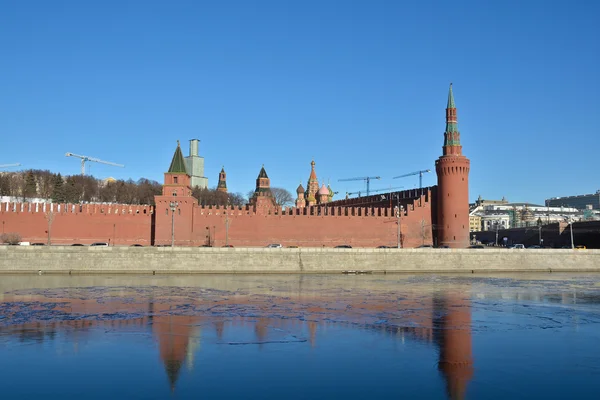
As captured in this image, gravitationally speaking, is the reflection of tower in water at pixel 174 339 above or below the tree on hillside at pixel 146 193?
below

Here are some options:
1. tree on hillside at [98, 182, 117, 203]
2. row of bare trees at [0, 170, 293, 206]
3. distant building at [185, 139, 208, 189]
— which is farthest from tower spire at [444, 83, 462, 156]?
distant building at [185, 139, 208, 189]

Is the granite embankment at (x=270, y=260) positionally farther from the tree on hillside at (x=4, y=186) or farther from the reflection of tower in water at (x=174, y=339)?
the tree on hillside at (x=4, y=186)

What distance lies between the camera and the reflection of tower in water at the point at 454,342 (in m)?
9.98

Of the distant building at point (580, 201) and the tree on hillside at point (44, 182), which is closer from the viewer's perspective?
the tree on hillside at point (44, 182)

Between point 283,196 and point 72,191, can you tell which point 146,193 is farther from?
point 283,196

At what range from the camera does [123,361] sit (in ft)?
36.1

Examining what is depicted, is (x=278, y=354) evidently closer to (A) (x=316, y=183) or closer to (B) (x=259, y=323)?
(B) (x=259, y=323)

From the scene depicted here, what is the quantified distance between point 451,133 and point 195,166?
2819 inches

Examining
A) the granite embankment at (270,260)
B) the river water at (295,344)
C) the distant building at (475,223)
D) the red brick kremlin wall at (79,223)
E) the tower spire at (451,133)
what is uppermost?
the tower spire at (451,133)

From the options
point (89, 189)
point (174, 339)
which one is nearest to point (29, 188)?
point (89, 189)

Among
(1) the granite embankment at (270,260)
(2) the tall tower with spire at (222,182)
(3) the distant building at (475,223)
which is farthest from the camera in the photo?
(3) the distant building at (475,223)

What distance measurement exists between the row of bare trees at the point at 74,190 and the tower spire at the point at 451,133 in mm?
33179

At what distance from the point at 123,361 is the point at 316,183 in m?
75.6

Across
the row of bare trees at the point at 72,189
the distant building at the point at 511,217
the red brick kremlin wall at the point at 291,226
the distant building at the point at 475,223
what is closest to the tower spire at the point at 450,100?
the red brick kremlin wall at the point at 291,226
